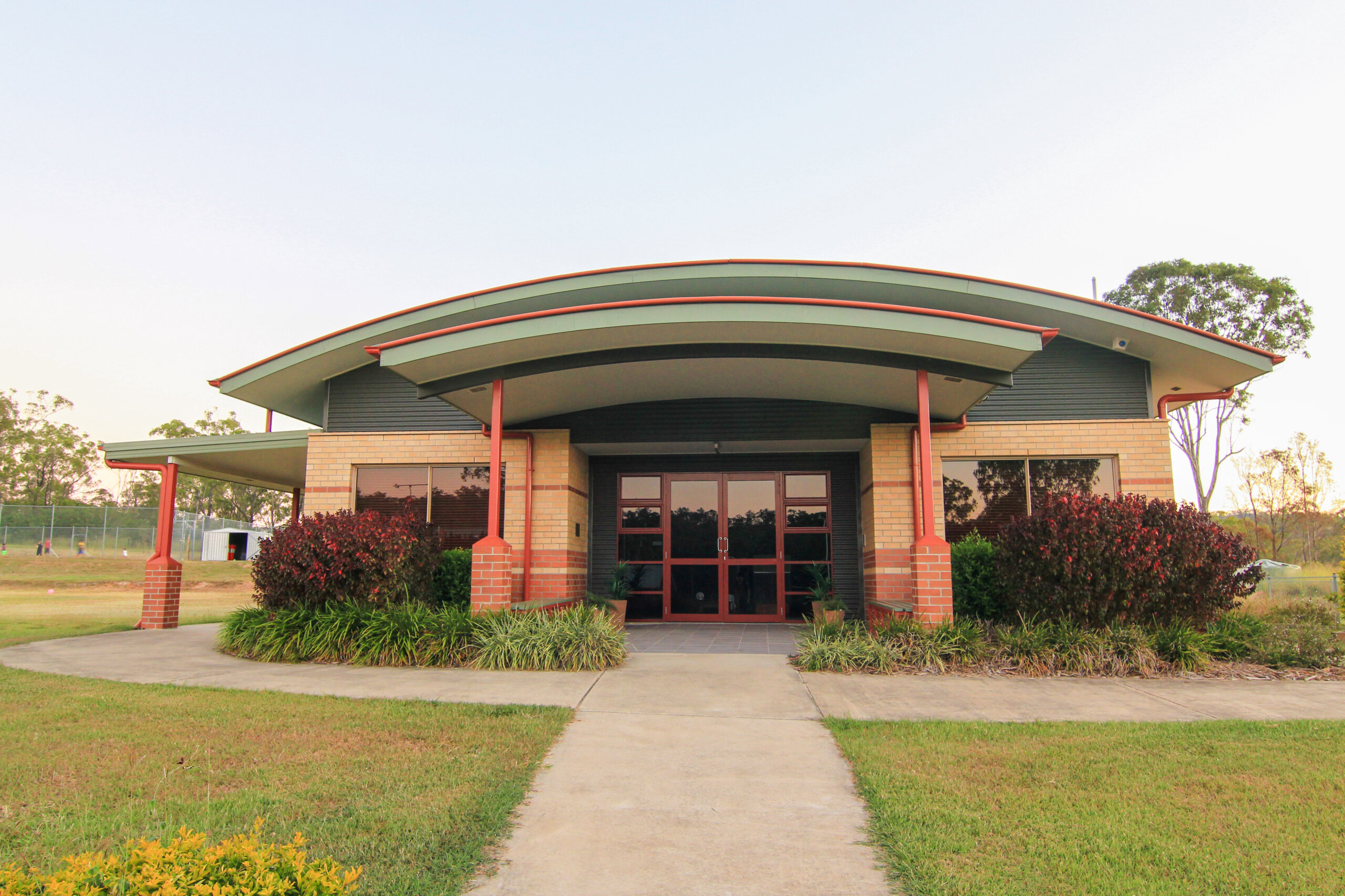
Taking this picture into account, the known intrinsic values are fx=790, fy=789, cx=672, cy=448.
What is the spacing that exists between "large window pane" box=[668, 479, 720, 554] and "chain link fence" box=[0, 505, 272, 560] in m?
29.8

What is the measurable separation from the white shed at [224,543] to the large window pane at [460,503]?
3197cm

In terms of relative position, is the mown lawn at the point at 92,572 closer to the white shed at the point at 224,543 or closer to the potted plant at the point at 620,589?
the white shed at the point at 224,543

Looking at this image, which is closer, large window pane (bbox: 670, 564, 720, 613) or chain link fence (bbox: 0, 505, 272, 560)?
large window pane (bbox: 670, 564, 720, 613)

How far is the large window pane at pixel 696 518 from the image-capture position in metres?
13.0

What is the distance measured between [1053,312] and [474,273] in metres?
15.6

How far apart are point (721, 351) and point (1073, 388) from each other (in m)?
5.52

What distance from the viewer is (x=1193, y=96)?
12125mm

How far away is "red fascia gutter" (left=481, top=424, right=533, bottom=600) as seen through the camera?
11.6 metres

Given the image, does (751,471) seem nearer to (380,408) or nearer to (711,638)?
(711,638)

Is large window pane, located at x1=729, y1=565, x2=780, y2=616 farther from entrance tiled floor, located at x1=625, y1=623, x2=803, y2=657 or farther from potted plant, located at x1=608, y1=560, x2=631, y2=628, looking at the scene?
potted plant, located at x1=608, y1=560, x2=631, y2=628

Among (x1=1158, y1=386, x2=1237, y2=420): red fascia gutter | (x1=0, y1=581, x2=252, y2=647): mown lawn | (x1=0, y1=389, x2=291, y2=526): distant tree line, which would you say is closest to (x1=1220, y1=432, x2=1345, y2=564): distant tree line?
(x1=1158, y1=386, x2=1237, y2=420): red fascia gutter

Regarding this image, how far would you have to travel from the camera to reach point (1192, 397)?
11883mm

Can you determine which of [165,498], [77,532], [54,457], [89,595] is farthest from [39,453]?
[165,498]

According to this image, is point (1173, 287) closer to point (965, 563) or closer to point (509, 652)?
point (965, 563)
